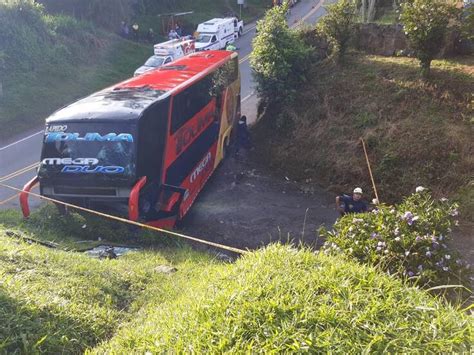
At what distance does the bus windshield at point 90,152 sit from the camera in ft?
30.7

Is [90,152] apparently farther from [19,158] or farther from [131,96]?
[19,158]

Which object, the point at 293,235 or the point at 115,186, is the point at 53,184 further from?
the point at 293,235

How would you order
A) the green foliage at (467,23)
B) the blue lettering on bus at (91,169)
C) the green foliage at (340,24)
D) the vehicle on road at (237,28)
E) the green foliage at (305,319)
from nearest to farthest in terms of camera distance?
the green foliage at (305,319) → the blue lettering on bus at (91,169) → the green foliage at (467,23) → the green foliage at (340,24) → the vehicle on road at (237,28)

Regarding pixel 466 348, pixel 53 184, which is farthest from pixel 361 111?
pixel 466 348

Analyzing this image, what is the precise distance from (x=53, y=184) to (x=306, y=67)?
34.3ft

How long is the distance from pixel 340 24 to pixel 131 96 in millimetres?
8893

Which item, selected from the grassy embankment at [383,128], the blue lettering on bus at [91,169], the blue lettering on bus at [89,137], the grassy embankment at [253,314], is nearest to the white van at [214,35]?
the grassy embankment at [383,128]

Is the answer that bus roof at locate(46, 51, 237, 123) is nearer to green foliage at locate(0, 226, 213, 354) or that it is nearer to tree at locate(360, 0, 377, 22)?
green foliage at locate(0, 226, 213, 354)

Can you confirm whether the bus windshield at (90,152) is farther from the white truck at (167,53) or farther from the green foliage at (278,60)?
the white truck at (167,53)

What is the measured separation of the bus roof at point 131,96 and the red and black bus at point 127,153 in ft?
0.07

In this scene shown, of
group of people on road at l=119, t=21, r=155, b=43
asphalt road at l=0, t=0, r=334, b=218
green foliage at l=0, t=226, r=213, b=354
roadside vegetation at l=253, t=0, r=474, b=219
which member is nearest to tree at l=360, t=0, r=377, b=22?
roadside vegetation at l=253, t=0, r=474, b=219

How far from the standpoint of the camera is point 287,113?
16.0 metres

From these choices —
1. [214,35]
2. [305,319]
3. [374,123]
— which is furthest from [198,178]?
[214,35]

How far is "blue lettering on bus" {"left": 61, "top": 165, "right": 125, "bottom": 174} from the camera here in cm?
932
